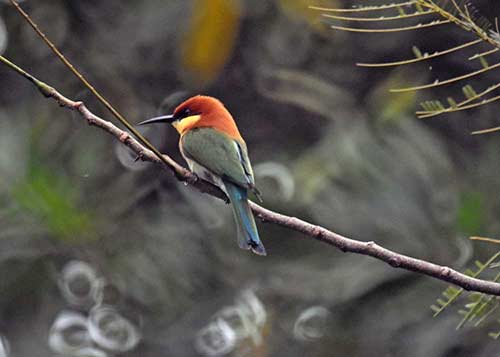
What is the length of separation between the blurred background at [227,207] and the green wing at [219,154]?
101 cm

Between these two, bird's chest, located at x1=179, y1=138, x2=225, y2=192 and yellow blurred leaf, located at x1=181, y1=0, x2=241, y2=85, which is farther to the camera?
yellow blurred leaf, located at x1=181, y1=0, x2=241, y2=85

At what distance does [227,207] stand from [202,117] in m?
1.77

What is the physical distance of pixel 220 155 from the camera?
2.53 metres

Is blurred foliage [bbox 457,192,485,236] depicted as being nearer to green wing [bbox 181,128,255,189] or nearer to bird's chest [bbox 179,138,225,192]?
green wing [bbox 181,128,255,189]

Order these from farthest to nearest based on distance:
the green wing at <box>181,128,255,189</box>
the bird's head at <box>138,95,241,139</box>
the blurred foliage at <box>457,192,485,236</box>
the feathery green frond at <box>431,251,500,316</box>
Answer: the blurred foliage at <box>457,192,485,236</box>, the bird's head at <box>138,95,241,139</box>, the green wing at <box>181,128,255,189</box>, the feathery green frond at <box>431,251,500,316</box>

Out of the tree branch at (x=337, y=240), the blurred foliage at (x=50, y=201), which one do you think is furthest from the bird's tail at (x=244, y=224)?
the blurred foliage at (x=50, y=201)

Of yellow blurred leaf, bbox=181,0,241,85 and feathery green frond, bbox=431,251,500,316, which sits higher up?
feathery green frond, bbox=431,251,500,316

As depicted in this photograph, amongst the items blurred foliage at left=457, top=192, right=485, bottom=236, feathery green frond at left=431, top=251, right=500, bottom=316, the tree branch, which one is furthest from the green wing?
blurred foliage at left=457, top=192, right=485, bottom=236

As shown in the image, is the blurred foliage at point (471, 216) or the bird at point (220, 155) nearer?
the bird at point (220, 155)

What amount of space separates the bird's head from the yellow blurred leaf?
77 cm

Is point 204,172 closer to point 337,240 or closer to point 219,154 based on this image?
point 219,154

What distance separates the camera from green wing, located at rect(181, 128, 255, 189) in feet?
7.92

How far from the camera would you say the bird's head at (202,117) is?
2760 mm

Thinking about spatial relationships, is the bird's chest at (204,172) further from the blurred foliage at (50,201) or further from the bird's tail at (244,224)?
the blurred foliage at (50,201)
